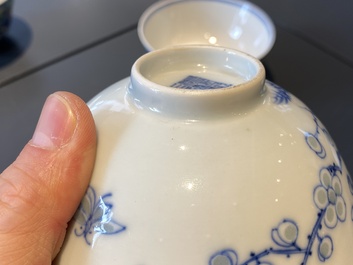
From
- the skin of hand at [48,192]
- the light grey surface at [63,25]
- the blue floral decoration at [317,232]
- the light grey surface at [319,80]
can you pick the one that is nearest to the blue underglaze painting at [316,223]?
the blue floral decoration at [317,232]

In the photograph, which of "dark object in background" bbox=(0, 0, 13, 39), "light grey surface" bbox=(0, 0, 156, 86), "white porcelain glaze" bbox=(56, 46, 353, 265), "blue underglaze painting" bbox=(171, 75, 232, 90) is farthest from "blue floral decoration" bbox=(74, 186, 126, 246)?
"dark object in background" bbox=(0, 0, 13, 39)

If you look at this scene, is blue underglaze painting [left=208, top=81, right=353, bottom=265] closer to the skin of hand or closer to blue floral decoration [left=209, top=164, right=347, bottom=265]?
blue floral decoration [left=209, top=164, right=347, bottom=265]

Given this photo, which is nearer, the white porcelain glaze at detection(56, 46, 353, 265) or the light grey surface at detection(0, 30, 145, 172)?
the white porcelain glaze at detection(56, 46, 353, 265)

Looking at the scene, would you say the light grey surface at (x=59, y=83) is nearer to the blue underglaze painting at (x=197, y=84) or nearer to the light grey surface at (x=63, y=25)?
the light grey surface at (x=63, y=25)

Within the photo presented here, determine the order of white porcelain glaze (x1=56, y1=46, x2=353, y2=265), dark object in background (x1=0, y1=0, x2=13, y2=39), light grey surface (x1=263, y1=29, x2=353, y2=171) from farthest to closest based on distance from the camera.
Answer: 1. dark object in background (x1=0, y1=0, x2=13, y2=39)
2. light grey surface (x1=263, y1=29, x2=353, y2=171)
3. white porcelain glaze (x1=56, y1=46, x2=353, y2=265)

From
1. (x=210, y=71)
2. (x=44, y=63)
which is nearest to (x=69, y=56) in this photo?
(x=44, y=63)
